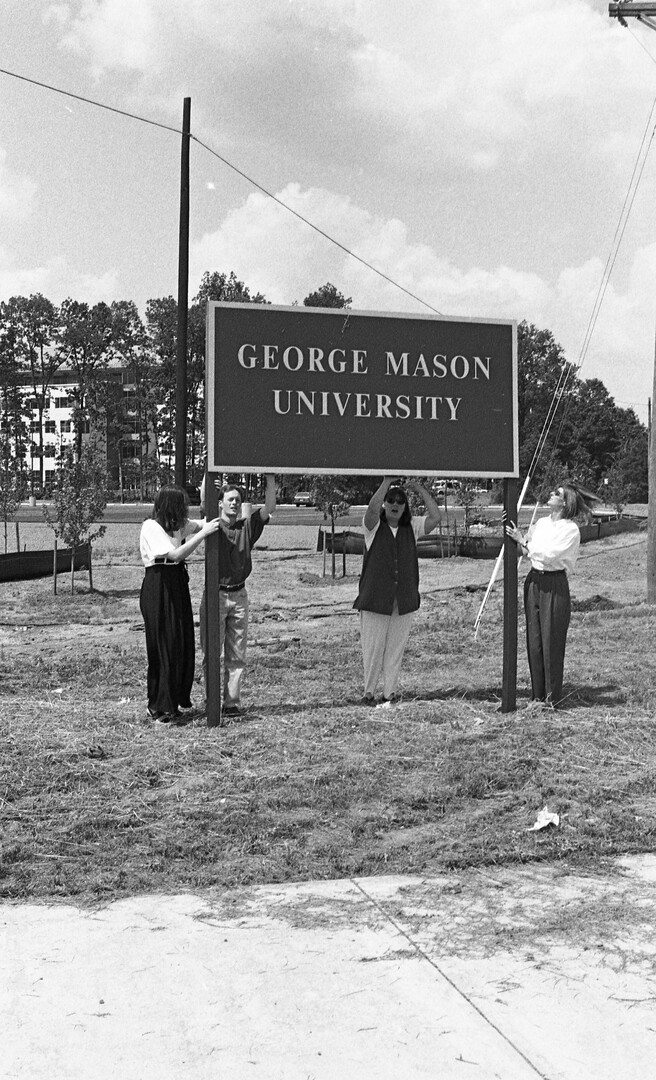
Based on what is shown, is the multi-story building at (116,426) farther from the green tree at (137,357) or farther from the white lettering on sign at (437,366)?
the white lettering on sign at (437,366)

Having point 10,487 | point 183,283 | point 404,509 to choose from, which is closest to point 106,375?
point 10,487

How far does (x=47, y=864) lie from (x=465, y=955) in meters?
1.91

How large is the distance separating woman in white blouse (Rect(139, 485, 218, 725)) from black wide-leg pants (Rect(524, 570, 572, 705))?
7.99ft

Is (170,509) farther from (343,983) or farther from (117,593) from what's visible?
(117,593)

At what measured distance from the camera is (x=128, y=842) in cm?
507

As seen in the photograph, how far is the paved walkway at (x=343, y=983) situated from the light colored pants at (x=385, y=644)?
3642mm

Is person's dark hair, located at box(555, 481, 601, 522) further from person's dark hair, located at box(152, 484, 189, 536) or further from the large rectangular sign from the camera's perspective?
person's dark hair, located at box(152, 484, 189, 536)

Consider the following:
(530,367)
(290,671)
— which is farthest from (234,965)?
(530,367)

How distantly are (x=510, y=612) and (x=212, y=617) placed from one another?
2.27 meters

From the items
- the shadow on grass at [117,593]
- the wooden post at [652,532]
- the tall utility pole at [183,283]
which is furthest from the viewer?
the shadow on grass at [117,593]

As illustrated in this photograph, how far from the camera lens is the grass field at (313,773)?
16.1 feet

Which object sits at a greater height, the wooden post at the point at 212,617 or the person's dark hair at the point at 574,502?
the person's dark hair at the point at 574,502

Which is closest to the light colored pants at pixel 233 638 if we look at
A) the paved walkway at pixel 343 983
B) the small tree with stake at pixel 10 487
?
the paved walkway at pixel 343 983

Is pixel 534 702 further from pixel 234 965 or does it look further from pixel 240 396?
pixel 234 965
